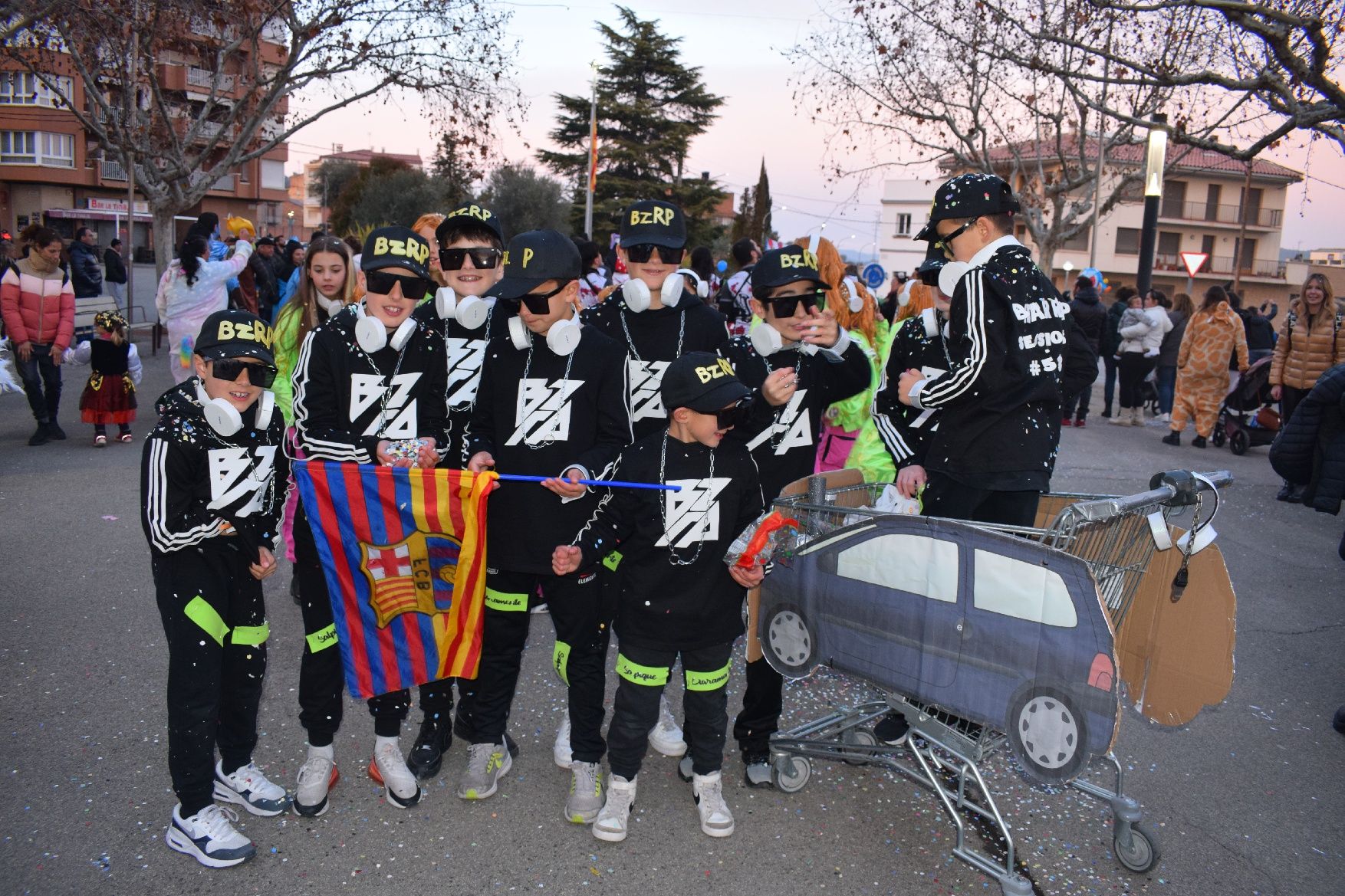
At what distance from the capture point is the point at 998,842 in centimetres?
345

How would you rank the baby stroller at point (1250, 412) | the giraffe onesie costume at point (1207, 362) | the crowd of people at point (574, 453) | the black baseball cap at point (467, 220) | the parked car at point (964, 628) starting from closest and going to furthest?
the parked car at point (964, 628) < the crowd of people at point (574, 453) < the black baseball cap at point (467, 220) < the baby stroller at point (1250, 412) < the giraffe onesie costume at point (1207, 362)

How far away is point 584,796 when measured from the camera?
350 centimetres

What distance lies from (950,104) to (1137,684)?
19.2 m

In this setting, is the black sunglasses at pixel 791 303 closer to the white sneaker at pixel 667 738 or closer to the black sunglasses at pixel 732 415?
the black sunglasses at pixel 732 415

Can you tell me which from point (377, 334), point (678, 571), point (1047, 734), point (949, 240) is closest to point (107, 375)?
point (377, 334)

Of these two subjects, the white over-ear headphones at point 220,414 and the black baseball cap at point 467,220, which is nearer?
the white over-ear headphones at point 220,414

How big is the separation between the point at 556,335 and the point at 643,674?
50.2 inches

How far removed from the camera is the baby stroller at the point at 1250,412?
468 inches

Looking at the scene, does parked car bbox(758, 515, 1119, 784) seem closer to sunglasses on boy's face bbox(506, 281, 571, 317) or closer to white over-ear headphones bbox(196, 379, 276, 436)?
sunglasses on boy's face bbox(506, 281, 571, 317)

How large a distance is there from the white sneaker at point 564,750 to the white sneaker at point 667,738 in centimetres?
36

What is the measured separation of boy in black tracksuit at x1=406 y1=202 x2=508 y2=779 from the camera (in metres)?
3.72

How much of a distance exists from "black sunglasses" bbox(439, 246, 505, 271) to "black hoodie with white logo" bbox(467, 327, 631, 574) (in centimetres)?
51

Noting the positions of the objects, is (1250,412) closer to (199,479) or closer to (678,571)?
(678,571)

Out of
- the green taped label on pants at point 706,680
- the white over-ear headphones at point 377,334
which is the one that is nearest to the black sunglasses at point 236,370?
the white over-ear headphones at point 377,334
